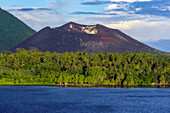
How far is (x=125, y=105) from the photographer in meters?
116

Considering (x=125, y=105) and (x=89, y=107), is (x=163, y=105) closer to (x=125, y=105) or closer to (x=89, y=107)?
(x=125, y=105)

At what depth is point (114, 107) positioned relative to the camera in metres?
111

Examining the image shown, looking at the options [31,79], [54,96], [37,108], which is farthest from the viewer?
[31,79]

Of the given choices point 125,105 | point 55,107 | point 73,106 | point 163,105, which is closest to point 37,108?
point 55,107

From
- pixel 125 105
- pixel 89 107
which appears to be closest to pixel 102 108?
pixel 89 107

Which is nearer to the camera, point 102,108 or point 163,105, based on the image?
point 102,108

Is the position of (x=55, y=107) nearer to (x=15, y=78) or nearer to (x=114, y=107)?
(x=114, y=107)

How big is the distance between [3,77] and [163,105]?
379 ft

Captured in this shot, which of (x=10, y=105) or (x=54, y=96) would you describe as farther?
(x=54, y=96)

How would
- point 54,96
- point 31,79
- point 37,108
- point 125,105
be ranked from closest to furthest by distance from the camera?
point 37,108 < point 125,105 < point 54,96 < point 31,79

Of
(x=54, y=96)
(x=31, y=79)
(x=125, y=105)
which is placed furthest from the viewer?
(x=31, y=79)

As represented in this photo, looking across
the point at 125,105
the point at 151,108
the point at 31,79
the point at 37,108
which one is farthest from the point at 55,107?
the point at 31,79

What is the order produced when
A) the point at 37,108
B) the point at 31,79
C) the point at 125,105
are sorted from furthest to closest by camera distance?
the point at 31,79, the point at 125,105, the point at 37,108

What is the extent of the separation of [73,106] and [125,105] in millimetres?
20256
